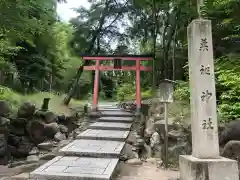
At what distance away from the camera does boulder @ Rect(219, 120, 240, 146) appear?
542 cm

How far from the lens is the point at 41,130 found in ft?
37.1

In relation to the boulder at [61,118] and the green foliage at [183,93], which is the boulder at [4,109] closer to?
the boulder at [61,118]

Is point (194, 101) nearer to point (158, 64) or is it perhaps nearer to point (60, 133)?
point (60, 133)

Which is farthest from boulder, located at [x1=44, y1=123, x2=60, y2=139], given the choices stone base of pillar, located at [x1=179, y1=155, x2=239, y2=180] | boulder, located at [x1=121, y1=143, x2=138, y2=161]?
stone base of pillar, located at [x1=179, y1=155, x2=239, y2=180]

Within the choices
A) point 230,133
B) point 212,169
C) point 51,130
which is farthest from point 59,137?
point 212,169

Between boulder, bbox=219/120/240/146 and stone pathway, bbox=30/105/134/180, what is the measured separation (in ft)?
8.05

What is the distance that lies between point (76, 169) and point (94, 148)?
5.36 ft

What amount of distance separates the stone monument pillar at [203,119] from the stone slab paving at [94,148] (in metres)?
2.00

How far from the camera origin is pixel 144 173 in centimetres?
580

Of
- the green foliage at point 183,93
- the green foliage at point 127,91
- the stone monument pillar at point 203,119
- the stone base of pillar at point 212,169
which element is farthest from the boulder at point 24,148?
the green foliage at point 127,91

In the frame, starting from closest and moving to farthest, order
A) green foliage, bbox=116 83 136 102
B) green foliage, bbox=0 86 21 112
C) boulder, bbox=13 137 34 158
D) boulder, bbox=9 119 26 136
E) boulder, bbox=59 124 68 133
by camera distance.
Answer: boulder, bbox=13 137 34 158, boulder, bbox=59 124 68 133, boulder, bbox=9 119 26 136, green foliage, bbox=0 86 21 112, green foliage, bbox=116 83 136 102

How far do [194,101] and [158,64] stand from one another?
1149cm

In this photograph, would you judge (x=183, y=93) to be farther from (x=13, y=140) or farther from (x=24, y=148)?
(x=13, y=140)

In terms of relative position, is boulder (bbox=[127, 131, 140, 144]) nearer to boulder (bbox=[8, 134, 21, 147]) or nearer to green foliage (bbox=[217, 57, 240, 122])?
green foliage (bbox=[217, 57, 240, 122])
